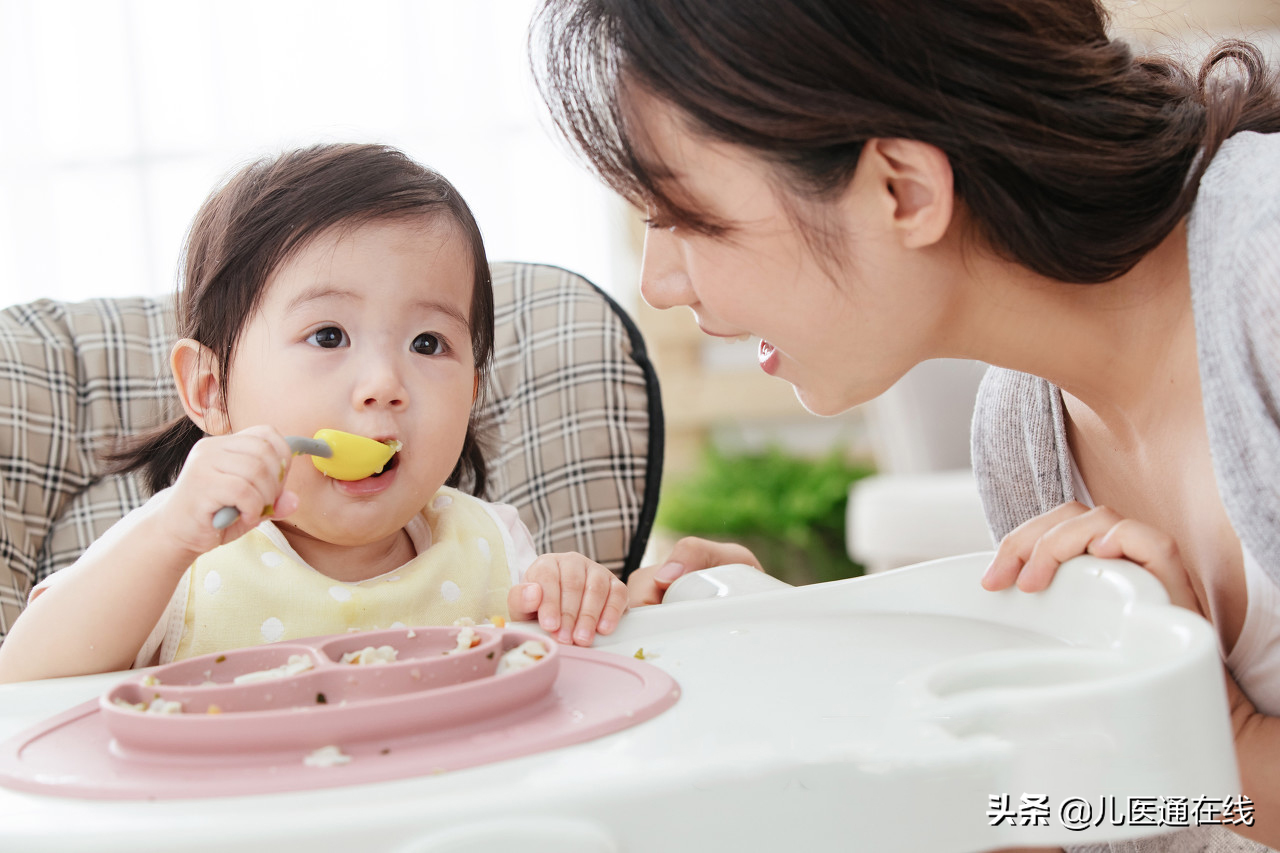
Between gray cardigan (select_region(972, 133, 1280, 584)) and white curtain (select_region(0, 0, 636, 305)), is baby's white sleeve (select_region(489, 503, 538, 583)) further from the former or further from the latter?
white curtain (select_region(0, 0, 636, 305))

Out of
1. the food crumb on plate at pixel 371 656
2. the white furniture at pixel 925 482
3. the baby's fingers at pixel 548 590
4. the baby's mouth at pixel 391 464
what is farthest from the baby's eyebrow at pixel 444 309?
the white furniture at pixel 925 482

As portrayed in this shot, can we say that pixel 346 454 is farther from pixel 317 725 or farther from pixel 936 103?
pixel 936 103

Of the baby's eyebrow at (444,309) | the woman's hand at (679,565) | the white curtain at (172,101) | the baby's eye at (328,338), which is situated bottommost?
the woman's hand at (679,565)

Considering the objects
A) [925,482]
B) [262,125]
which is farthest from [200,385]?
[262,125]

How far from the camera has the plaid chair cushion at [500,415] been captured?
1113 mm

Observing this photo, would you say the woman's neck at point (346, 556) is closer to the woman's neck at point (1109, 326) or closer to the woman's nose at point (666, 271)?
the woman's nose at point (666, 271)

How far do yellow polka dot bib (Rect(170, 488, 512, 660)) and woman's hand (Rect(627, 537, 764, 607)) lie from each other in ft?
0.44

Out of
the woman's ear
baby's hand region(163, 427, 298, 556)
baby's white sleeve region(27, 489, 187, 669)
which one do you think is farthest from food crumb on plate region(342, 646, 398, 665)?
the woman's ear

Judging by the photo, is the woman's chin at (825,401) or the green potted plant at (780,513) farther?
the green potted plant at (780,513)

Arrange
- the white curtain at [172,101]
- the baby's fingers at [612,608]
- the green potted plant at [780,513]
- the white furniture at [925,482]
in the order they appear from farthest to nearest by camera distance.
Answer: the green potted plant at [780,513] < the white curtain at [172,101] < the white furniture at [925,482] < the baby's fingers at [612,608]

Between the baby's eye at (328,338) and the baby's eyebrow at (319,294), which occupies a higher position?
the baby's eyebrow at (319,294)

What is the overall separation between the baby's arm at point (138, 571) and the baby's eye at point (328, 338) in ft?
0.56

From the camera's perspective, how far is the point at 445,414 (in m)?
0.95

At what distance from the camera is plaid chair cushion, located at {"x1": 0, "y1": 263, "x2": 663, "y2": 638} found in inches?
43.8
